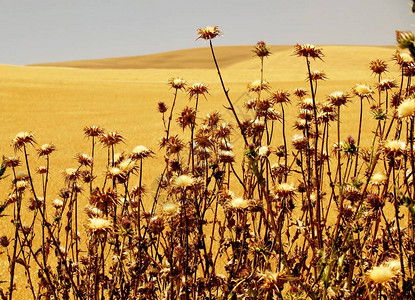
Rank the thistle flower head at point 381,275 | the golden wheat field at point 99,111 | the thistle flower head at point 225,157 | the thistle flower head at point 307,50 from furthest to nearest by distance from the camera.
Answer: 1. the golden wheat field at point 99,111
2. the thistle flower head at point 225,157
3. the thistle flower head at point 307,50
4. the thistle flower head at point 381,275

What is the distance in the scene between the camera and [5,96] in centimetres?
2444

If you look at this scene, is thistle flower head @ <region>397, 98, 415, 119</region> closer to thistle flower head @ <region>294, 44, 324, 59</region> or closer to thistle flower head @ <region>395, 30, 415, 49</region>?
thistle flower head @ <region>294, 44, 324, 59</region>

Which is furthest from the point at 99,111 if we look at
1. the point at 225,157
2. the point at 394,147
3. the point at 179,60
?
the point at 179,60

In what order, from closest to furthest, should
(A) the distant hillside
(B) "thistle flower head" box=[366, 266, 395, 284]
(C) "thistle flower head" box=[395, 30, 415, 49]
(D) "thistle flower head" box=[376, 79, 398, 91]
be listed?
(C) "thistle flower head" box=[395, 30, 415, 49], (B) "thistle flower head" box=[366, 266, 395, 284], (D) "thistle flower head" box=[376, 79, 398, 91], (A) the distant hillside

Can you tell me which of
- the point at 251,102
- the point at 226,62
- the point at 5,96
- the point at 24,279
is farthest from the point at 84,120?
the point at 226,62

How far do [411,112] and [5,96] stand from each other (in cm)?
2642

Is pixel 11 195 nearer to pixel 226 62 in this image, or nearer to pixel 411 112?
pixel 411 112

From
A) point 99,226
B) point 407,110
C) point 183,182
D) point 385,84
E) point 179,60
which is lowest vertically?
point 99,226

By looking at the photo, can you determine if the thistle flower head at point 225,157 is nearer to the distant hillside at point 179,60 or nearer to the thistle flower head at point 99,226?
the thistle flower head at point 99,226

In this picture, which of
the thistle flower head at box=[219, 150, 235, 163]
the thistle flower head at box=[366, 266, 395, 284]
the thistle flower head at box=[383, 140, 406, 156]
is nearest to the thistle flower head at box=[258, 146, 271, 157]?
the thistle flower head at box=[219, 150, 235, 163]

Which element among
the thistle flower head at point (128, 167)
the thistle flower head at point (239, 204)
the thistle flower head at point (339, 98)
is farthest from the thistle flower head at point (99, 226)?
the thistle flower head at point (339, 98)

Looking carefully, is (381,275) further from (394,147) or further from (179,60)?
(179,60)

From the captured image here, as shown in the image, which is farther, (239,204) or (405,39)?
(239,204)

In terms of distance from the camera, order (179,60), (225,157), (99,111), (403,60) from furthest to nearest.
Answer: (179,60)
(99,111)
(225,157)
(403,60)
